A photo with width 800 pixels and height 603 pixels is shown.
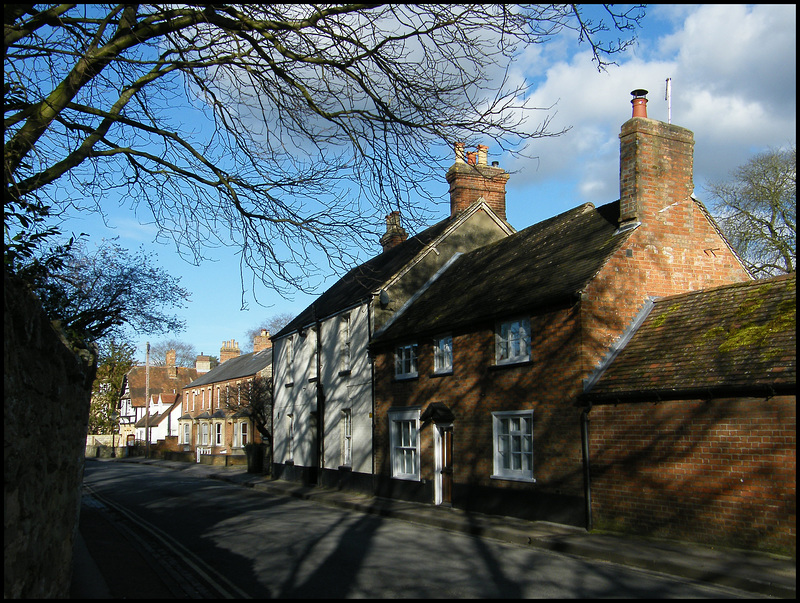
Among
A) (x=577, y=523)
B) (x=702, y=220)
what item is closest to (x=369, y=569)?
(x=577, y=523)

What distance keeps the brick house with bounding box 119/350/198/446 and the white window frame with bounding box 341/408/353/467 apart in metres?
57.6

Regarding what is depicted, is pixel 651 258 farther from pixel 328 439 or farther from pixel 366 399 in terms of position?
pixel 328 439

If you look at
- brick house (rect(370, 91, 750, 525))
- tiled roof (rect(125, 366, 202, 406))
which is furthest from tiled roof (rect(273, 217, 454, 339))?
tiled roof (rect(125, 366, 202, 406))

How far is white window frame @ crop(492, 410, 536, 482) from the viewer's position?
15.5 metres

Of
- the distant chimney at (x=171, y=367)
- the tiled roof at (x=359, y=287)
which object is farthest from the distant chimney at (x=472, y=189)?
the distant chimney at (x=171, y=367)

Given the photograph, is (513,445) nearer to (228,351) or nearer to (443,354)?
(443,354)

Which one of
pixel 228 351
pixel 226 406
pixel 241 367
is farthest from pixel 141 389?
pixel 226 406

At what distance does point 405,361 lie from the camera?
21.1m

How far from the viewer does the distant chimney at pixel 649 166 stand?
15578 millimetres

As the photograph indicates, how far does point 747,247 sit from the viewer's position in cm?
3234

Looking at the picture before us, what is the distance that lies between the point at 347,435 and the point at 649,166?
13.8 metres

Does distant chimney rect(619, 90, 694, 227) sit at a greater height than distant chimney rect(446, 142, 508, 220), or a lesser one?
lesser

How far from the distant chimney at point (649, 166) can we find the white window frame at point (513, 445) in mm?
4948

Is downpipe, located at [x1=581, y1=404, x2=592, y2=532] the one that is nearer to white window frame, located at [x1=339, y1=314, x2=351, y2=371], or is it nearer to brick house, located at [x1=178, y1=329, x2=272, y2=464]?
white window frame, located at [x1=339, y1=314, x2=351, y2=371]
